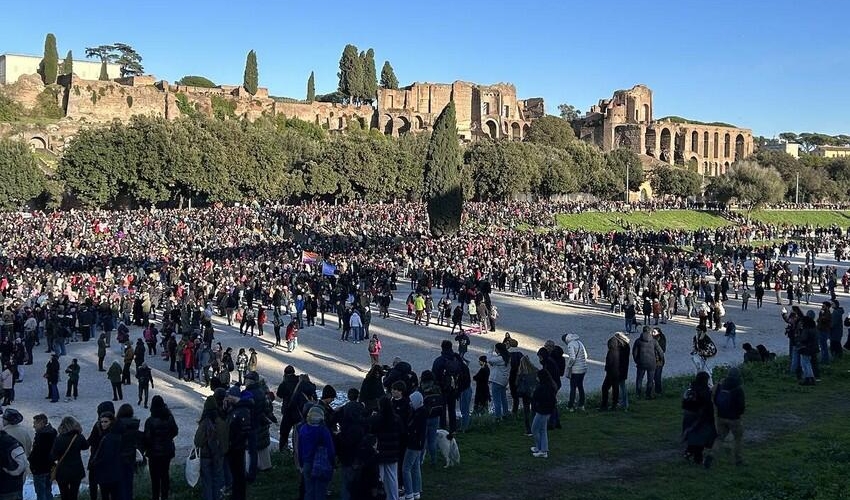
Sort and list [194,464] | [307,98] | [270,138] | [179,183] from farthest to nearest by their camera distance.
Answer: [307,98]
[270,138]
[179,183]
[194,464]

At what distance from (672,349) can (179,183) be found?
4546 cm

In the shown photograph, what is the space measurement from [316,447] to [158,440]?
2.15 m

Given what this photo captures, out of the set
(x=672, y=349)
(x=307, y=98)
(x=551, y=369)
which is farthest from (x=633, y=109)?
(x=551, y=369)

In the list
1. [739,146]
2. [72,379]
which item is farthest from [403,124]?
[72,379]

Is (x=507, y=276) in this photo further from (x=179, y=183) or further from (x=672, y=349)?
(x=179, y=183)

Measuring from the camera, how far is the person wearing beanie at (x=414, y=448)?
8.80m

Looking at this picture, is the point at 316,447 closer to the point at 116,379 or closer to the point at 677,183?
the point at 116,379

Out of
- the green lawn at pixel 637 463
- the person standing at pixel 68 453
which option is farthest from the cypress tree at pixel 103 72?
the person standing at pixel 68 453

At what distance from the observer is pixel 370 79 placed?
351 ft

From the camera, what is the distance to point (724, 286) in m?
30.4

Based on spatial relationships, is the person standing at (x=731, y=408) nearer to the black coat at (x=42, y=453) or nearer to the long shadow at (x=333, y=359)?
the black coat at (x=42, y=453)

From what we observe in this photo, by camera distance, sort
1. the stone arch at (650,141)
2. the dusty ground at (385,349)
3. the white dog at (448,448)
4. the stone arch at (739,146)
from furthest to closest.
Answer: the stone arch at (739,146) < the stone arch at (650,141) < the dusty ground at (385,349) < the white dog at (448,448)

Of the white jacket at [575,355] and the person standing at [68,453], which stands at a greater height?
the white jacket at [575,355]

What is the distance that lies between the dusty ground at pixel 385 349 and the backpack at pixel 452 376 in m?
4.81
